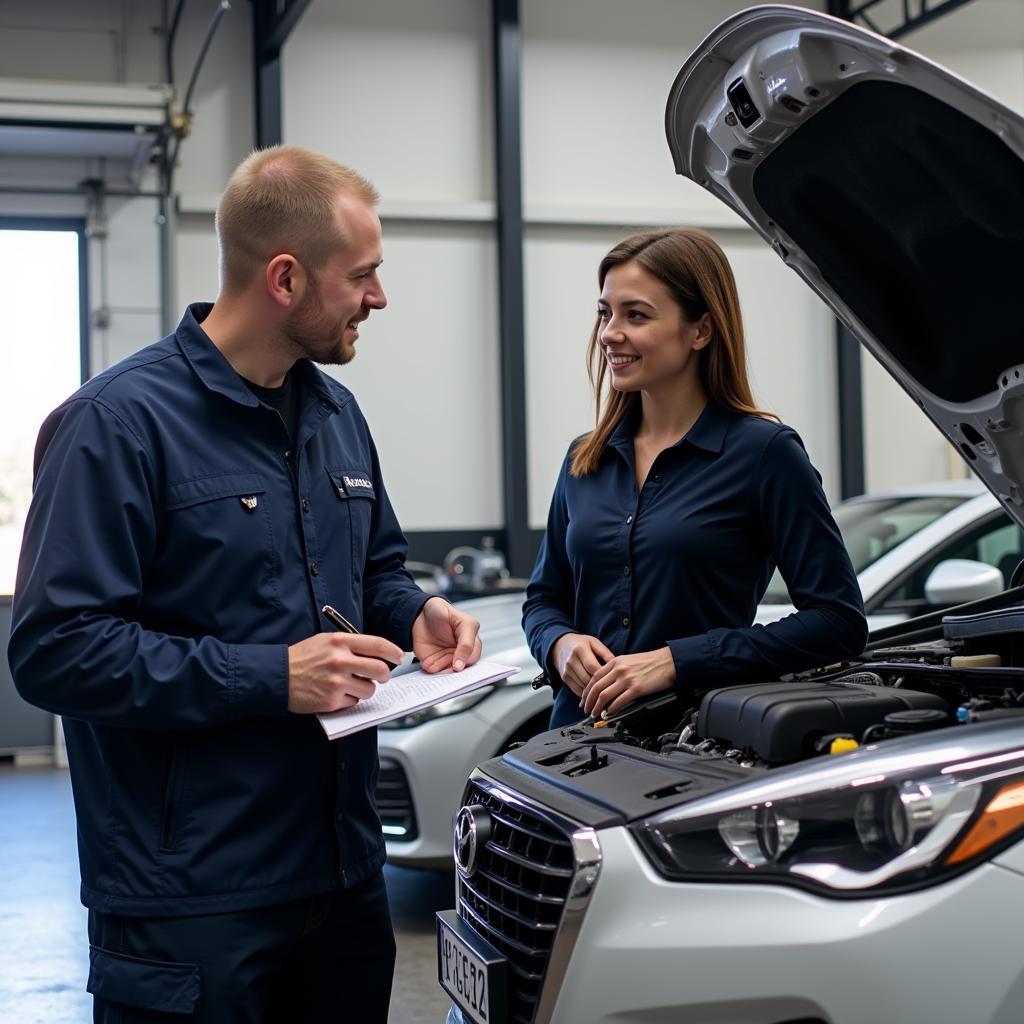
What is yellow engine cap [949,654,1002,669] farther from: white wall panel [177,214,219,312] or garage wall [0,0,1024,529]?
white wall panel [177,214,219,312]

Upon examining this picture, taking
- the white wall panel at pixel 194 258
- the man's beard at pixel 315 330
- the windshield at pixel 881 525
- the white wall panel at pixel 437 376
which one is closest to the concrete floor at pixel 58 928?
the windshield at pixel 881 525

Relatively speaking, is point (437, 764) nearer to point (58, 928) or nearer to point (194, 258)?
point (58, 928)

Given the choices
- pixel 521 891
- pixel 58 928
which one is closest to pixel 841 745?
pixel 521 891

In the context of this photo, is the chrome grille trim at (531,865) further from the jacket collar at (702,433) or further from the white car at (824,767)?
the jacket collar at (702,433)

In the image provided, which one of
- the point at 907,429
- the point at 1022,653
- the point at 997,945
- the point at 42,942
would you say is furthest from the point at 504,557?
the point at 997,945

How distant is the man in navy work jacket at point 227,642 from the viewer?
1.56 m

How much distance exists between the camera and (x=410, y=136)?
880 cm

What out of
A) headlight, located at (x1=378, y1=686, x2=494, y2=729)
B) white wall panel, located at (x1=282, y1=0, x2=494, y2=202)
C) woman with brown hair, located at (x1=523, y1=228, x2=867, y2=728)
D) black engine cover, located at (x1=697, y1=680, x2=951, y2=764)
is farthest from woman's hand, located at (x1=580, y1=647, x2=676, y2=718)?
white wall panel, located at (x1=282, y1=0, x2=494, y2=202)

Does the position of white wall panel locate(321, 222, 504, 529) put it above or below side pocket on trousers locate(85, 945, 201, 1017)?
above

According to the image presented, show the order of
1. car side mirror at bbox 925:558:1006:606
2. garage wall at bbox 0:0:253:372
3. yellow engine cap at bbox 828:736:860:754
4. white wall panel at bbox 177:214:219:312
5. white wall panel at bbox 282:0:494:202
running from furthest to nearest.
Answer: white wall panel at bbox 282:0:494:202 < white wall panel at bbox 177:214:219:312 < garage wall at bbox 0:0:253:372 < car side mirror at bbox 925:558:1006:606 < yellow engine cap at bbox 828:736:860:754

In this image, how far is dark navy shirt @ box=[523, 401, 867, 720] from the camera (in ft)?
6.93

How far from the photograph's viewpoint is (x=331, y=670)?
1.62m

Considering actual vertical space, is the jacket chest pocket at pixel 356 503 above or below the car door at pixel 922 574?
above

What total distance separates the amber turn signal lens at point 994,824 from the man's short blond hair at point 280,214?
106 centimetres
